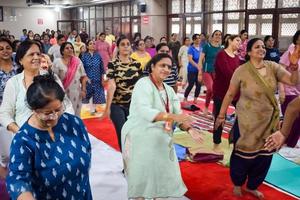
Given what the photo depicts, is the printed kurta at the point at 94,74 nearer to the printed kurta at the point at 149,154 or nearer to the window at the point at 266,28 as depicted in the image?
the printed kurta at the point at 149,154

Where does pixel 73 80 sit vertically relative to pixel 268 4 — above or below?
below

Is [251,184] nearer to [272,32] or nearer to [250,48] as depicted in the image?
[250,48]

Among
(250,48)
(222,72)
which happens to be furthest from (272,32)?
(250,48)

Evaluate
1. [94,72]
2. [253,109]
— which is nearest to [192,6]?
[94,72]

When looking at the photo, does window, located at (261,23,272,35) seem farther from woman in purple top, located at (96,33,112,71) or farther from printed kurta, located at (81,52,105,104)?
printed kurta, located at (81,52,105,104)

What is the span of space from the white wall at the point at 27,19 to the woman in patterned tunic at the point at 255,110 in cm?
1939

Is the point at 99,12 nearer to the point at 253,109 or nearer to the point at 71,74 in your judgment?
the point at 71,74

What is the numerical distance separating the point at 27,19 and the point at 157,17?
1084 cm

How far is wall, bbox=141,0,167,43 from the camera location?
13.0m

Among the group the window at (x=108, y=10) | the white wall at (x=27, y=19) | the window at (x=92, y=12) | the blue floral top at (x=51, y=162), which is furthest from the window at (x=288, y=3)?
the white wall at (x=27, y=19)

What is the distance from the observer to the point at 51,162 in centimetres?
164

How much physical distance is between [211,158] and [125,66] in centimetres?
140

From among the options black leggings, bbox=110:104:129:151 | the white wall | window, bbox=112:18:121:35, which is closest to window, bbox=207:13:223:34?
window, bbox=112:18:121:35

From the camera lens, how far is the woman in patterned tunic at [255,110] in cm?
327
